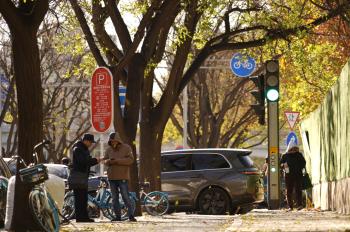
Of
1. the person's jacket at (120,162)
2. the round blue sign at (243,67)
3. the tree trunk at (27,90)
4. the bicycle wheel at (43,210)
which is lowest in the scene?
the bicycle wheel at (43,210)

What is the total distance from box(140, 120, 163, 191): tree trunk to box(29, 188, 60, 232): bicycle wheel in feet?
44.9

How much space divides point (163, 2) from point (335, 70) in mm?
14152

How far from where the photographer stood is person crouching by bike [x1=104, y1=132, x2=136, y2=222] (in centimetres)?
2303

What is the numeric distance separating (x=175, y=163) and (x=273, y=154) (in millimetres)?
5233

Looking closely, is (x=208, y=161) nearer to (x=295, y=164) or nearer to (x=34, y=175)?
(x=295, y=164)

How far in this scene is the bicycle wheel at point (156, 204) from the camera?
2703cm

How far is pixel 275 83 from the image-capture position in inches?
998

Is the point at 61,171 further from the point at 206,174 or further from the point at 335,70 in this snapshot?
the point at 335,70

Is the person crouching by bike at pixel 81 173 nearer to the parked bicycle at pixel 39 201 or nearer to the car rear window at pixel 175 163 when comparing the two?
the parked bicycle at pixel 39 201

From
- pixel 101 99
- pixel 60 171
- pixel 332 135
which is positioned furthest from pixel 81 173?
pixel 60 171

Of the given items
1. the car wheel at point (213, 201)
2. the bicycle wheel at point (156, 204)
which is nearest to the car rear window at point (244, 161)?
the car wheel at point (213, 201)

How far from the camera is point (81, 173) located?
73.5 feet

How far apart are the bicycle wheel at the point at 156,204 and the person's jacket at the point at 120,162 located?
12.6 ft

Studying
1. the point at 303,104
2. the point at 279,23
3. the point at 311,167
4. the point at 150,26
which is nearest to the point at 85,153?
the point at 150,26
